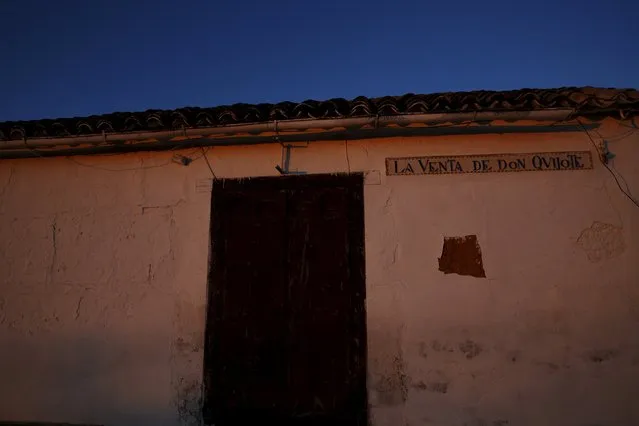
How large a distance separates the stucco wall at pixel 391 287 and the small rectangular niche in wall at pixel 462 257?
8cm

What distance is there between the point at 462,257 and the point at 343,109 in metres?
1.98

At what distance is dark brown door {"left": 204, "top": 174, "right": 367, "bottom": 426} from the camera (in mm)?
4809

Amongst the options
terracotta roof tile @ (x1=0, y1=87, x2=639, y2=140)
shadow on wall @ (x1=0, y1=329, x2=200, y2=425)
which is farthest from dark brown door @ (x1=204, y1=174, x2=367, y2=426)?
terracotta roof tile @ (x1=0, y1=87, x2=639, y2=140)

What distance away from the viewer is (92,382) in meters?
5.18

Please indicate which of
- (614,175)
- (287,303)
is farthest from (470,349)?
(614,175)

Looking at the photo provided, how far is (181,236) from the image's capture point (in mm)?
5328

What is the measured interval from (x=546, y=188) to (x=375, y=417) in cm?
296

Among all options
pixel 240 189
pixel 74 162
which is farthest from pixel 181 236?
pixel 74 162

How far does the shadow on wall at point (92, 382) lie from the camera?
16.4ft

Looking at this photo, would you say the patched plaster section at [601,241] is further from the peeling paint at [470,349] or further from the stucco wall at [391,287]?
the peeling paint at [470,349]

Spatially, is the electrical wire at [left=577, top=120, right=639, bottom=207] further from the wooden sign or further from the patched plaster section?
the patched plaster section

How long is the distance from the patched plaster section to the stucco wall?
0.04ft

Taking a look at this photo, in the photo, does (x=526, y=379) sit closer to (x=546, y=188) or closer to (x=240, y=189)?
(x=546, y=188)

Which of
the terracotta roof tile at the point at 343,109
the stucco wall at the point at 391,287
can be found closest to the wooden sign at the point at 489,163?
the stucco wall at the point at 391,287
